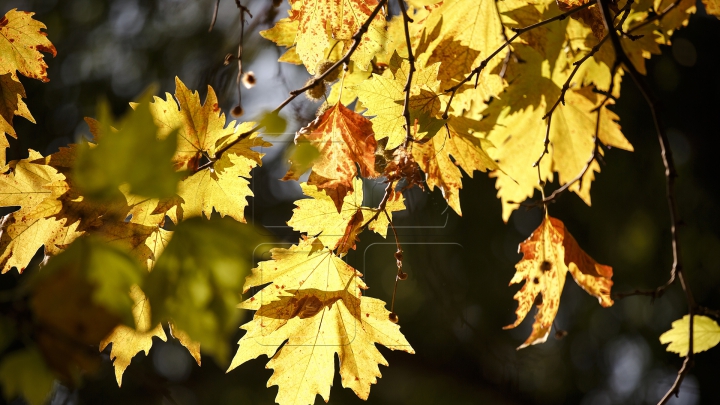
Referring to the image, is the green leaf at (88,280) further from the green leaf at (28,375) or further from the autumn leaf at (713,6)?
the autumn leaf at (713,6)

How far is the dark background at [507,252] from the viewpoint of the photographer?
215 cm

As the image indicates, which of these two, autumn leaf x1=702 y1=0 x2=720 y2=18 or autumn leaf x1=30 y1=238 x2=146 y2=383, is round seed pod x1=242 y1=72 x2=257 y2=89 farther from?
autumn leaf x1=702 y1=0 x2=720 y2=18

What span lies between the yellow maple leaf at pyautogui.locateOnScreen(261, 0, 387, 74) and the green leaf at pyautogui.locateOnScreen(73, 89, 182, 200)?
0.51 metres

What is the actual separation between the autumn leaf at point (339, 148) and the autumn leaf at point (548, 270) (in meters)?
0.33

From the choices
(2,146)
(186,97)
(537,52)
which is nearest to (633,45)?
(537,52)

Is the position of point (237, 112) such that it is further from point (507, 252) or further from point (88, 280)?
point (507, 252)

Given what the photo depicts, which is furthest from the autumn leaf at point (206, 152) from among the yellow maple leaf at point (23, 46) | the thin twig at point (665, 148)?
the thin twig at point (665, 148)

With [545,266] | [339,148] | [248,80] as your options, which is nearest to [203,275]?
[339,148]

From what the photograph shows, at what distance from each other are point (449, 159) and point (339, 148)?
0.16 metres

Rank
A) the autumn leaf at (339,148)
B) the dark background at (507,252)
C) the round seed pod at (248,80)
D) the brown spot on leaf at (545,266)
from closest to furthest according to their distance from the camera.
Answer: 1. the autumn leaf at (339,148)
2. the round seed pod at (248,80)
3. the brown spot on leaf at (545,266)
4. the dark background at (507,252)

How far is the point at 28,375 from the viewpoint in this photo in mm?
267

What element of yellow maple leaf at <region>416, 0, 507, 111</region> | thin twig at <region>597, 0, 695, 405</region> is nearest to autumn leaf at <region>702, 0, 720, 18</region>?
yellow maple leaf at <region>416, 0, 507, 111</region>

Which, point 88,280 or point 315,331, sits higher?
point 88,280

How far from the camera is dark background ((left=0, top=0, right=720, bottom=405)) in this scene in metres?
2.15
